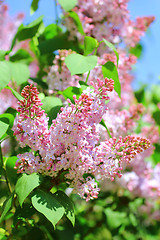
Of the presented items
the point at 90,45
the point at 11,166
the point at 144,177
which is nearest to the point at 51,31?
the point at 90,45

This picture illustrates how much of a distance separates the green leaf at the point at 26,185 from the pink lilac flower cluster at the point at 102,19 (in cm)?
94

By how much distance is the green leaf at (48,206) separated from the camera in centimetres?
87

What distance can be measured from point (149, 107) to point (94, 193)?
1.73 meters

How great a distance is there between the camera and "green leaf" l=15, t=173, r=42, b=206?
0.88 metres

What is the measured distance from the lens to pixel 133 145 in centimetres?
100

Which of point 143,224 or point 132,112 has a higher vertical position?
point 132,112

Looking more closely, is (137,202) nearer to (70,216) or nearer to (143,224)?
(143,224)

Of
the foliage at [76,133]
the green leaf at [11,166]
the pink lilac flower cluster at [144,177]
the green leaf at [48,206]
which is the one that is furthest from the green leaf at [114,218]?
the green leaf at [48,206]

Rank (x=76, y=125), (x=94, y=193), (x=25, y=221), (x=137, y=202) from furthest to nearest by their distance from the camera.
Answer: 1. (x=137, y=202)
2. (x=25, y=221)
3. (x=94, y=193)
4. (x=76, y=125)

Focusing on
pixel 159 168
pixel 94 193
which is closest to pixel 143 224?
pixel 159 168

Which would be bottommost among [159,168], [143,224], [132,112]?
[143,224]

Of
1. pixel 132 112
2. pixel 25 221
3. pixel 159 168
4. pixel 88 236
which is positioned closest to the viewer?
pixel 25 221

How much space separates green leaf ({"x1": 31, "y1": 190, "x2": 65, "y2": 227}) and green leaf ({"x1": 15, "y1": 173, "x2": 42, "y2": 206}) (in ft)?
0.14

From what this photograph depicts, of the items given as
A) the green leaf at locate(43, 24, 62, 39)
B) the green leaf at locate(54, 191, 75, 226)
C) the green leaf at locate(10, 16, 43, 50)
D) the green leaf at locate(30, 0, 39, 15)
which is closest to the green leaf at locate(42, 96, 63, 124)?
the green leaf at locate(54, 191, 75, 226)
